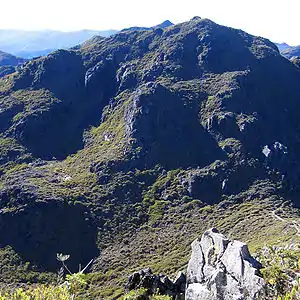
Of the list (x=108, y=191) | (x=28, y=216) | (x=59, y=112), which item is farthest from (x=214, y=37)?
(x=28, y=216)

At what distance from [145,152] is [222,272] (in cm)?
9487

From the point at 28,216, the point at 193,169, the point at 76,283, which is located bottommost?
the point at 28,216

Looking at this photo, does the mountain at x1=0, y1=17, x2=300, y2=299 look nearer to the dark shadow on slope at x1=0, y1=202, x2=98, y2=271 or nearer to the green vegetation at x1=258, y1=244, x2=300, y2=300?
the dark shadow on slope at x1=0, y1=202, x2=98, y2=271

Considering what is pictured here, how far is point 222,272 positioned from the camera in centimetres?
3180

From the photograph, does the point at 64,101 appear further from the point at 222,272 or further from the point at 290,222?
the point at 222,272

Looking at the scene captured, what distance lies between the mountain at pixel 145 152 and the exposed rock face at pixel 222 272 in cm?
3208

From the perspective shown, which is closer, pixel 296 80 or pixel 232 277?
pixel 232 277

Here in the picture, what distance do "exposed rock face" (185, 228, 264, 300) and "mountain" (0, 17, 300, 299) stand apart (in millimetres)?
32078

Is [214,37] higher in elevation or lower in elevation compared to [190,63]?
higher

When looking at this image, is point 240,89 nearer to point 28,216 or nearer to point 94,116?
point 94,116

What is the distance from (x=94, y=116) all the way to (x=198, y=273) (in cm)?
12611

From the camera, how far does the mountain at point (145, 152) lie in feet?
309

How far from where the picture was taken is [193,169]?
395ft

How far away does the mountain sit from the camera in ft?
309
